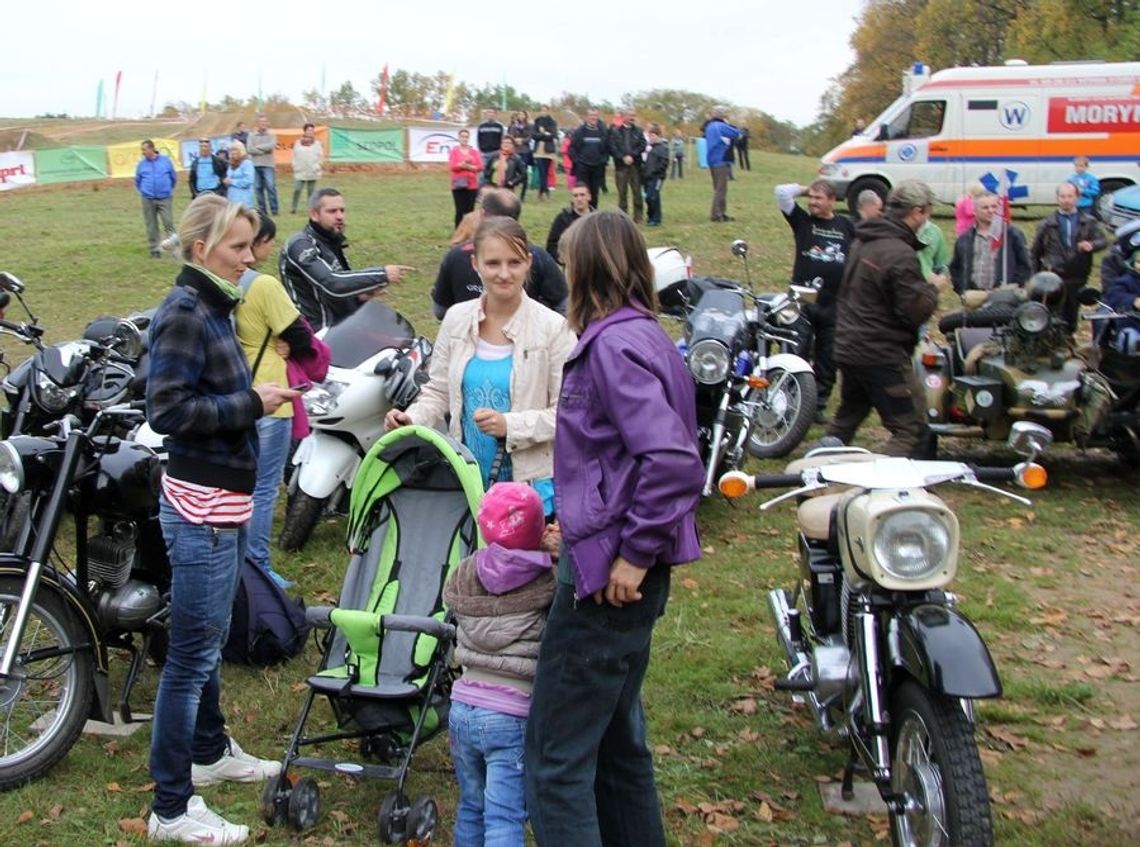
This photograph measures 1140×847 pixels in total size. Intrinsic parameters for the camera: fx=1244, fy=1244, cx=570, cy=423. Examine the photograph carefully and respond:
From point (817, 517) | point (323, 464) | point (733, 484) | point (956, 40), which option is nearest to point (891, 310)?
point (817, 517)

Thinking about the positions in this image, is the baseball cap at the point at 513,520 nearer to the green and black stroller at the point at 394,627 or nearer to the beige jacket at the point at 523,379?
the green and black stroller at the point at 394,627

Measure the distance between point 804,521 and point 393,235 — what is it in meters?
15.3

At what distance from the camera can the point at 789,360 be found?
27.5 feet

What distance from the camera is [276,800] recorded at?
4004mm

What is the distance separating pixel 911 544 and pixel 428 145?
3437cm

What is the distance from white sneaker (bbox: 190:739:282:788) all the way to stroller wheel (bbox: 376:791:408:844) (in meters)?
0.59

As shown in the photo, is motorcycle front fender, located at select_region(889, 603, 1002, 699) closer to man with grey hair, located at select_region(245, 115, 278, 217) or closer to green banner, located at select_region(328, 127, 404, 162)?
man with grey hair, located at select_region(245, 115, 278, 217)

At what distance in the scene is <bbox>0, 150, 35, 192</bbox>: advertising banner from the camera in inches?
1268

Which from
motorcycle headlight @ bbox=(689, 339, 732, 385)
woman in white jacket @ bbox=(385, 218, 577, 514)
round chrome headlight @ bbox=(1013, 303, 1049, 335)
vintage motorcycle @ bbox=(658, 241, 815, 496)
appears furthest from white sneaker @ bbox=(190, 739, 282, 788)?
round chrome headlight @ bbox=(1013, 303, 1049, 335)

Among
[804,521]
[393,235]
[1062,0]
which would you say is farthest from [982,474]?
[1062,0]

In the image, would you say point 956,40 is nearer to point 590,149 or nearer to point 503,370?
point 590,149

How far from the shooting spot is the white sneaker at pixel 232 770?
4344 mm

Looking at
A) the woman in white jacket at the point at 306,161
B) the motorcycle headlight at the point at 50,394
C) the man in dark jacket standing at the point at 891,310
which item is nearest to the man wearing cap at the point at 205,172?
the woman in white jacket at the point at 306,161

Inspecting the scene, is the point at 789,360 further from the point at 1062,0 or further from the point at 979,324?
the point at 1062,0
